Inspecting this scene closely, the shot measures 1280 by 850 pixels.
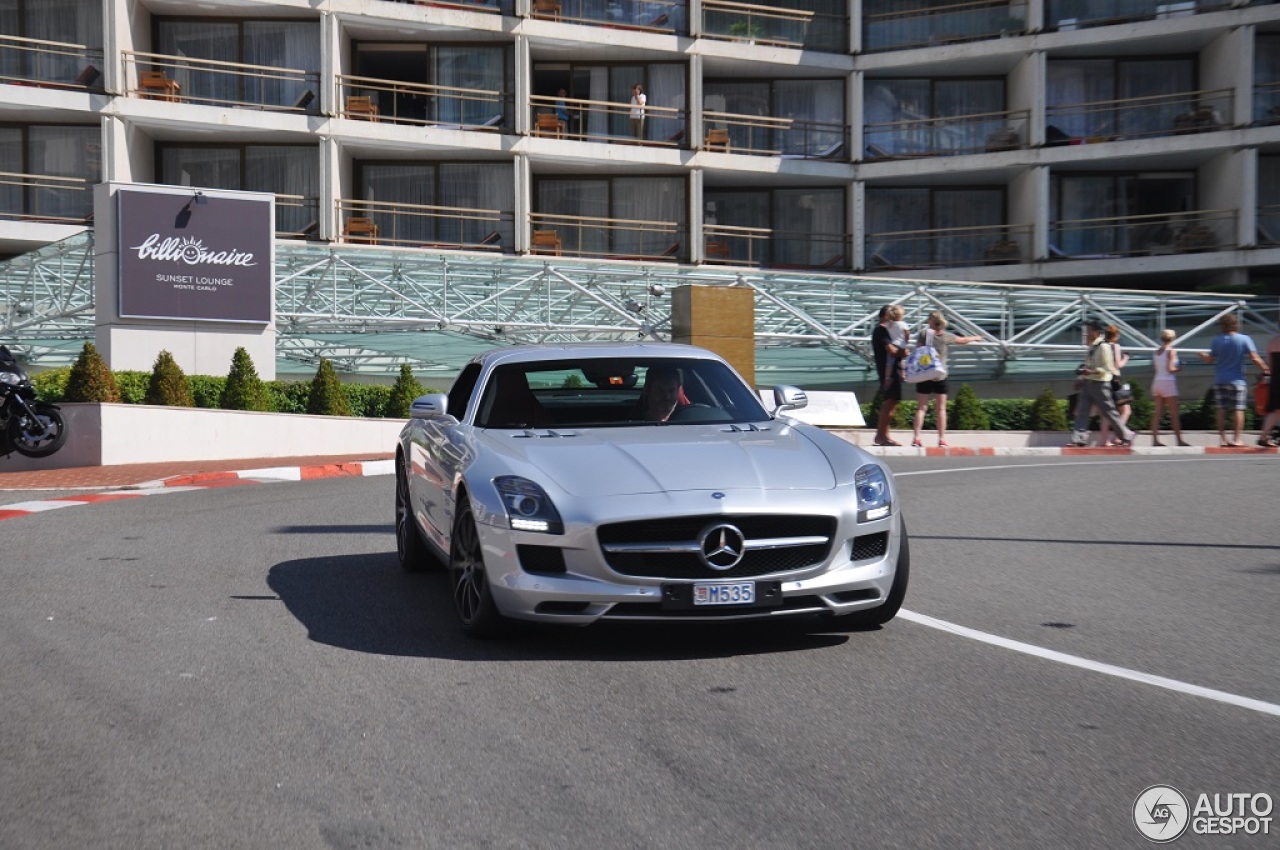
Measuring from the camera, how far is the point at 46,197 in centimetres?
3719

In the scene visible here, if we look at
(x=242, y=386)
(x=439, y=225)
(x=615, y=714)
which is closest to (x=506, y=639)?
(x=615, y=714)

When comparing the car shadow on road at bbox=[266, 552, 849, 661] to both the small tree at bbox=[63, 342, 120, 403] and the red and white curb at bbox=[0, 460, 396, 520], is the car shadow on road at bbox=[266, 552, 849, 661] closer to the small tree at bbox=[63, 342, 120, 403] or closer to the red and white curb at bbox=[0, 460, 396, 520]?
the red and white curb at bbox=[0, 460, 396, 520]

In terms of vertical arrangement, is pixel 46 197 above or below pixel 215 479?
above

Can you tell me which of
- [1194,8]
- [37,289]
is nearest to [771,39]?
[1194,8]

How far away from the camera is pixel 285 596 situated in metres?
8.30

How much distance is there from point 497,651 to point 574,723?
54.4 inches

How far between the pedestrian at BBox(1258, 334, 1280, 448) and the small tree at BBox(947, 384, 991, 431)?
521cm

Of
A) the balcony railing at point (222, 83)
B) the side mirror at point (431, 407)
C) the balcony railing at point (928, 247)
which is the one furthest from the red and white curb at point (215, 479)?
the balcony railing at point (928, 247)

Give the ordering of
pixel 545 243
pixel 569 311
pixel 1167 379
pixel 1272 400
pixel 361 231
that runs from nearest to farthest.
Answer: pixel 1272 400 → pixel 1167 379 → pixel 569 311 → pixel 361 231 → pixel 545 243

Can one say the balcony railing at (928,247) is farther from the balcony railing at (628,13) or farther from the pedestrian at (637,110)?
the balcony railing at (628,13)

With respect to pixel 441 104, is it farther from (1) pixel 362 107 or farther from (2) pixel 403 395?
(2) pixel 403 395

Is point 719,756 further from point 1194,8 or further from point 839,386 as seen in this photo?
point 1194,8

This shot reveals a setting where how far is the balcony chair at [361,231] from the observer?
3741cm

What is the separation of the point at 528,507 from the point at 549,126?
33.9 metres
